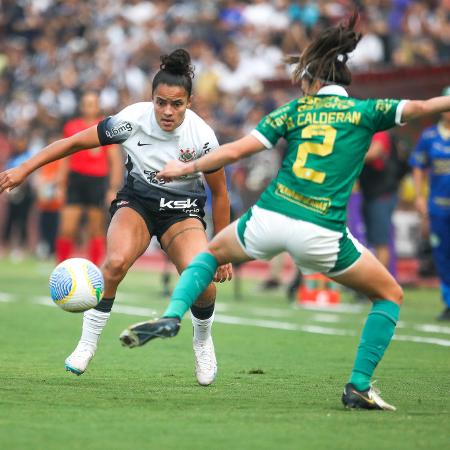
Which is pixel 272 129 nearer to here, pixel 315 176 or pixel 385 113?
pixel 315 176

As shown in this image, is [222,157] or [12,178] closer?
[222,157]

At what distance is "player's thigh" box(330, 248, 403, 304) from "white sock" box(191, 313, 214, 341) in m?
1.82

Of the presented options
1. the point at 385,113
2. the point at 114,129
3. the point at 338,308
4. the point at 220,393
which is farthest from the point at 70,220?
the point at 385,113

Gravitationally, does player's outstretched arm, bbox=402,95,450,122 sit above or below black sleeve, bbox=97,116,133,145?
above

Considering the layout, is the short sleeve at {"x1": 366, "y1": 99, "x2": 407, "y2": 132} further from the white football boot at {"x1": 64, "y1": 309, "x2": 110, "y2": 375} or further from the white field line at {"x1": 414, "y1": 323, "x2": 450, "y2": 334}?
the white field line at {"x1": 414, "y1": 323, "x2": 450, "y2": 334}

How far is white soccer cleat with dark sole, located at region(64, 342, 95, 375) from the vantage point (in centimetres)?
862

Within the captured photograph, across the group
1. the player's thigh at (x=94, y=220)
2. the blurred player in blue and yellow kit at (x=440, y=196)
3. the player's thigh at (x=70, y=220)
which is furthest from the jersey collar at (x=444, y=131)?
the player's thigh at (x=70, y=220)

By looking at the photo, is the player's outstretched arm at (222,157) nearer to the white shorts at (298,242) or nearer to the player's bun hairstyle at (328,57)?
the white shorts at (298,242)

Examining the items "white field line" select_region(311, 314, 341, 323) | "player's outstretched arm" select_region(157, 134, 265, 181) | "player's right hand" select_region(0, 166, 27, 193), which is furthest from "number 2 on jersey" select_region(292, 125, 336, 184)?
"white field line" select_region(311, 314, 341, 323)

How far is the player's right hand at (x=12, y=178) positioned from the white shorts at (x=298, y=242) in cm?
177

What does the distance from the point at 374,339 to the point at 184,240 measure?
184 cm

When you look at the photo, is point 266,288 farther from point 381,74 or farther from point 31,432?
point 31,432

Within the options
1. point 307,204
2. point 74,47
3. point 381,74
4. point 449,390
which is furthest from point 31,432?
point 74,47

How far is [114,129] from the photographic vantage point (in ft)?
27.6
